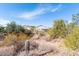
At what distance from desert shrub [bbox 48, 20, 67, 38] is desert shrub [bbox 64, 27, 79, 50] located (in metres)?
0.06

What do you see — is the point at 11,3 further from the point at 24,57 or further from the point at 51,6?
the point at 24,57

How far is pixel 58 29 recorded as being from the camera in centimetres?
165

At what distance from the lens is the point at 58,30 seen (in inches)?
64.9

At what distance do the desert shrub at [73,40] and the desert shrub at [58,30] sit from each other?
57 mm

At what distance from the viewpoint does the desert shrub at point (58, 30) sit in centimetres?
164

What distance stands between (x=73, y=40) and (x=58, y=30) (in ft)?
0.55

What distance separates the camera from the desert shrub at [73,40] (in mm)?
1624

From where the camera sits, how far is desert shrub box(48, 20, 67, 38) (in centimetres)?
164

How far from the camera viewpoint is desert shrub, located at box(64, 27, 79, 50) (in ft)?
5.33

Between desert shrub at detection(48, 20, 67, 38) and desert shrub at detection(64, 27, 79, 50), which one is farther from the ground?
desert shrub at detection(48, 20, 67, 38)

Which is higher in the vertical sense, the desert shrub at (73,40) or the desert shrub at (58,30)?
the desert shrub at (58,30)

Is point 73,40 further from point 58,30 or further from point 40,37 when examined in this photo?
point 40,37

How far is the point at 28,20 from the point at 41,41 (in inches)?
9.2

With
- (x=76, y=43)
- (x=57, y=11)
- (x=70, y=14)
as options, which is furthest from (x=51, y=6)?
(x=76, y=43)
